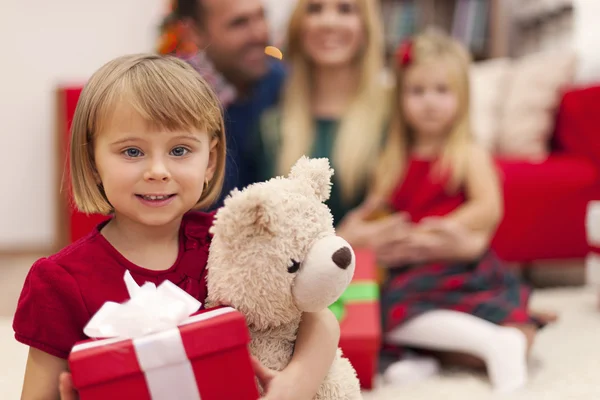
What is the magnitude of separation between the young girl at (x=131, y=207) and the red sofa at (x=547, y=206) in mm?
1316

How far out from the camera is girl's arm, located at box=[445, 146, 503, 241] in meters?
1.20

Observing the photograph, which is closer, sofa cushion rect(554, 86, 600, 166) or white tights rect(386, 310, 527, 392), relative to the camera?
white tights rect(386, 310, 527, 392)

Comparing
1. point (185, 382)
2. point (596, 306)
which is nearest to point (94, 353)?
point (185, 382)

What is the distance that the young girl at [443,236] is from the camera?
115 cm

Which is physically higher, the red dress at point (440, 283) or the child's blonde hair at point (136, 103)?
the child's blonde hair at point (136, 103)

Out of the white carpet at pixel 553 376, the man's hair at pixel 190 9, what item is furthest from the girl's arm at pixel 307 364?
the man's hair at pixel 190 9

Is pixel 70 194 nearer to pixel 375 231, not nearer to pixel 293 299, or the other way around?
pixel 293 299

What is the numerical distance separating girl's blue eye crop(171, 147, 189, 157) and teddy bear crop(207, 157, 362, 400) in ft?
0.21

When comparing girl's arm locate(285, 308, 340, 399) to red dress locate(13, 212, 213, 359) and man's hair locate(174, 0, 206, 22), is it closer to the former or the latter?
red dress locate(13, 212, 213, 359)

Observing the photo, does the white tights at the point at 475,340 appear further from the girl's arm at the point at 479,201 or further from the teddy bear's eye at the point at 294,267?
the teddy bear's eye at the point at 294,267

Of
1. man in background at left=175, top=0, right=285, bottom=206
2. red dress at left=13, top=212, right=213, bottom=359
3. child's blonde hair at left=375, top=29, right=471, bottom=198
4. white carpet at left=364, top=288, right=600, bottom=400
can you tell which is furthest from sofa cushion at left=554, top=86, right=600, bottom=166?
red dress at left=13, top=212, right=213, bottom=359

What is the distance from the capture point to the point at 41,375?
0.52 metres

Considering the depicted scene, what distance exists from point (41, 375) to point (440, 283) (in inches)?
32.2

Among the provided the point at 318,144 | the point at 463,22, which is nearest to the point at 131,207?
the point at 318,144
